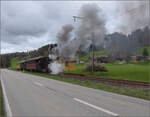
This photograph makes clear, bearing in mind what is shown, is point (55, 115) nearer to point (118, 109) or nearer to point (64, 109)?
point (64, 109)

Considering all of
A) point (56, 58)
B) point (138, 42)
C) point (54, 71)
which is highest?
point (138, 42)

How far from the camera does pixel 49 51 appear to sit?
97.7 ft

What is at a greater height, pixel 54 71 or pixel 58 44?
pixel 58 44

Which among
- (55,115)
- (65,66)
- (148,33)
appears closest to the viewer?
(55,115)

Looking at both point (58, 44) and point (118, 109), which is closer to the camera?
point (118, 109)

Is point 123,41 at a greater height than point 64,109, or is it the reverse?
point 123,41

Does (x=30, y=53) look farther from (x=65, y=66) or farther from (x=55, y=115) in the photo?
(x=55, y=115)

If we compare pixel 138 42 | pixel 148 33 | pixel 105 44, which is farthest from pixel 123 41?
pixel 105 44

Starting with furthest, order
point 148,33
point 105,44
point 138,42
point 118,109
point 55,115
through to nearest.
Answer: point 105,44, point 138,42, point 148,33, point 118,109, point 55,115

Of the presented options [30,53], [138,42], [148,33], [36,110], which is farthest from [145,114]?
[30,53]

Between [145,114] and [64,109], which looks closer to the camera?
[145,114]

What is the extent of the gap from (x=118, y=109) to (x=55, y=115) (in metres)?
2.31

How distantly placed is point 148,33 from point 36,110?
14.3 m

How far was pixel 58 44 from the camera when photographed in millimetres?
28781
